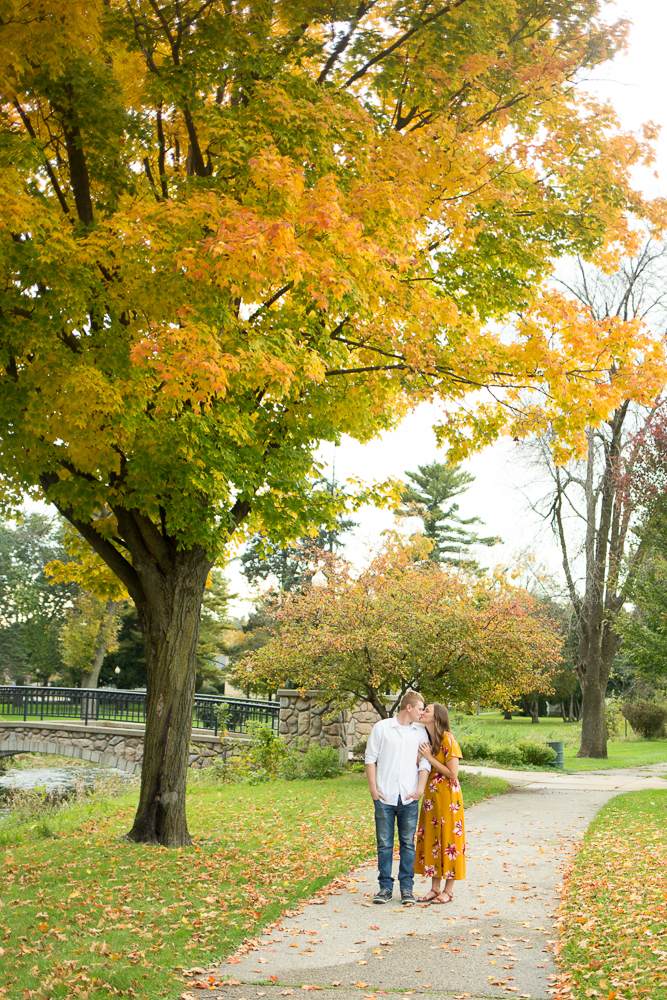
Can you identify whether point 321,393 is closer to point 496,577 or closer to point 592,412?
point 592,412

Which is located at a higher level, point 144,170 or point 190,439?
point 144,170

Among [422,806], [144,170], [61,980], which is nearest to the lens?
[61,980]

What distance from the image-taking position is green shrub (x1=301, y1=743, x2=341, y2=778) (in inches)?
642

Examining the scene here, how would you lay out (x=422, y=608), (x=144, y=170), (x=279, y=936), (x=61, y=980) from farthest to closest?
(x=422, y=608), (x=144, y=170), (x=279, y=936), (x=61, y=980)

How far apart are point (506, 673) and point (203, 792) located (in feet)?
19.4

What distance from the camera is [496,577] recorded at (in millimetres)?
15359

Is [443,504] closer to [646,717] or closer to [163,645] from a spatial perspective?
[646,717]

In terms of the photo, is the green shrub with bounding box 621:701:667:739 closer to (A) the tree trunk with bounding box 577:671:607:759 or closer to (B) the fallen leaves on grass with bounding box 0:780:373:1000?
(A) the tree trunk with bounding box 577:671:607:759

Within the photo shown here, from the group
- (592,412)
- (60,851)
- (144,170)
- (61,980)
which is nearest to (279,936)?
(61,980)

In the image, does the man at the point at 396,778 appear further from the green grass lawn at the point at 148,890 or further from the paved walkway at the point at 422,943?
the green grass lawn at the point at 148,890

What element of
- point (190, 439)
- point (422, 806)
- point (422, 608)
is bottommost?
point (422, 806)

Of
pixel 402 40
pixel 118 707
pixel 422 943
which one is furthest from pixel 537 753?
pixel 402 40

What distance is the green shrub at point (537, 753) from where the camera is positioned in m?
20.7

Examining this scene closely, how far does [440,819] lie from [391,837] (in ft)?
1.45
